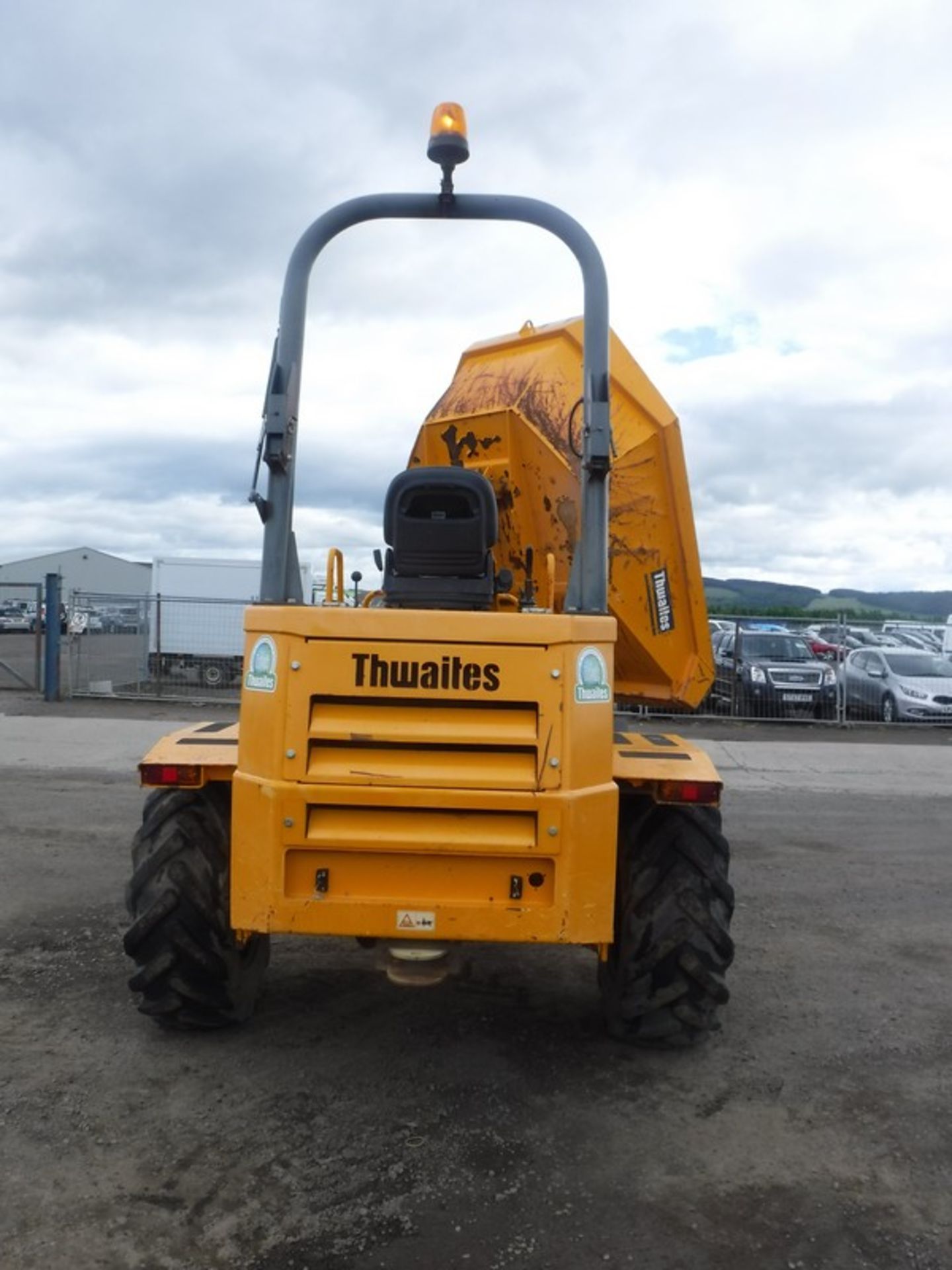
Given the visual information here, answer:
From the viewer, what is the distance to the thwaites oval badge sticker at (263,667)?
4.11 metres

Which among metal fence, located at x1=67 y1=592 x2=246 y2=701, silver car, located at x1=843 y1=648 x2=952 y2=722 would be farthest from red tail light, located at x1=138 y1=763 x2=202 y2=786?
silver car, located at x1=843 y1=648 x2=952 y2=722

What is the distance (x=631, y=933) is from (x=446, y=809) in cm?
107

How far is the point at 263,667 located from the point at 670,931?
1923 millimetres

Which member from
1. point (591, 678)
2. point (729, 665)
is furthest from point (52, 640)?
point (591, 678)

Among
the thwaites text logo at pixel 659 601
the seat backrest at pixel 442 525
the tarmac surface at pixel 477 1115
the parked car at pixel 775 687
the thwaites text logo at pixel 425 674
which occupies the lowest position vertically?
the tarmac surface at pixel 477 1115

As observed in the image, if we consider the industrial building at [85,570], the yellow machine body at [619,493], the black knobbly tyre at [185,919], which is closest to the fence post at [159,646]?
the yellow machine body at [619,493]

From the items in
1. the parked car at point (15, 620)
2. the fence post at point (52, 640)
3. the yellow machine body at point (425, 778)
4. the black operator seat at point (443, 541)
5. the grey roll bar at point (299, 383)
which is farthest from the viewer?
the parked car at point (15, 620)

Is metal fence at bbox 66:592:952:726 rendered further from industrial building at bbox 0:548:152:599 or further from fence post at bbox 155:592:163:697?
industrial building at bbox 0:548:152:599

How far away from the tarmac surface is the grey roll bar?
1.90 m

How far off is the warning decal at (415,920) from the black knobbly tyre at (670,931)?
961mm

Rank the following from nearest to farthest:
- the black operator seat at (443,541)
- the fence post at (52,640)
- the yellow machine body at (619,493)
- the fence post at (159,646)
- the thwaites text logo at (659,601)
→ the black operator seat at (443,541) → the yellow machine body at (619,493) → the thwaites text logo at (659,601) → the fence post at (52,640) → the fence post at (159,646)

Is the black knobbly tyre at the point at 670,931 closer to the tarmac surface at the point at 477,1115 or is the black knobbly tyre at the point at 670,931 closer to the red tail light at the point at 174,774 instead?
the tarmac surface at the point at 477,1115

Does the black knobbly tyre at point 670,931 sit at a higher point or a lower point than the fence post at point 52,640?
lower

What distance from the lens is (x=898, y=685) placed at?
1872cm
